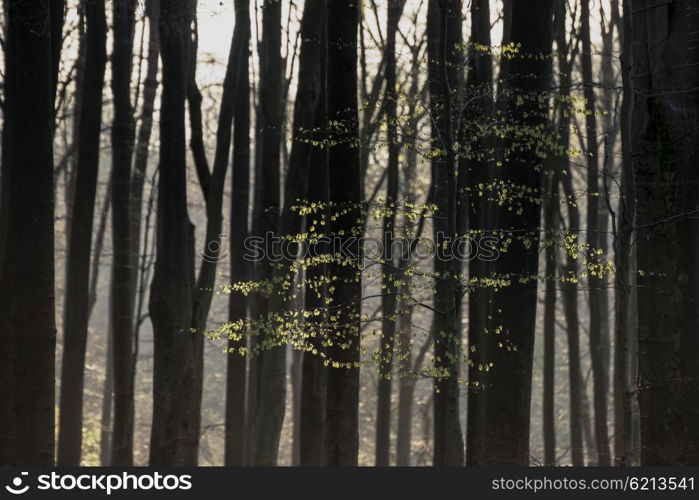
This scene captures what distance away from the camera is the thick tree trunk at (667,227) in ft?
26.1

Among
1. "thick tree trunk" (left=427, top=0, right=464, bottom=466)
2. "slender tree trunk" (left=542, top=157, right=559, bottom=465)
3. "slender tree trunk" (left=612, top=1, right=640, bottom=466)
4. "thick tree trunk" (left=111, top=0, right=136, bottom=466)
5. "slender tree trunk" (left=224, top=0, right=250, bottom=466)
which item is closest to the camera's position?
"slender tree trunk" (left=612, top=1, right=640, bottom=466)

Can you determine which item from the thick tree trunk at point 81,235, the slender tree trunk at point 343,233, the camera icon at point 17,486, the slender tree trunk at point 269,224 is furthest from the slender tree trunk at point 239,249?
the camera icon at point 17,486

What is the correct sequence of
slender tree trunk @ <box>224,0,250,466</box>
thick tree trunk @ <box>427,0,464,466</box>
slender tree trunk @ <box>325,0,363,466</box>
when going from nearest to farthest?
thick tree trunk @ <box>427,0,464,466</box> → slender tree trunk @ <box>325,0,363,466</box> → slender tree trunk @ <box>224,0,250,466</box>

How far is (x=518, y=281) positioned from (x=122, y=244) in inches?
285

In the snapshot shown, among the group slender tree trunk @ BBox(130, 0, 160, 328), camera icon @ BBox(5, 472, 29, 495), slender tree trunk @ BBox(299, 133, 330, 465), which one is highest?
slender tree trunk @ BBox(130, 0, 160, 328)

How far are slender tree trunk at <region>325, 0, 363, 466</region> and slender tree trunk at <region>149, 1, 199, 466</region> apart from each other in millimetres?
1932

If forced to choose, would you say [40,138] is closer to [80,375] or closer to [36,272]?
[36,272]

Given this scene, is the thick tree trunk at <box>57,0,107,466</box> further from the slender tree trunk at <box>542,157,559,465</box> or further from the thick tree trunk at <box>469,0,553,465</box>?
the slender tree trunk at <box>542,157,559,465</box>

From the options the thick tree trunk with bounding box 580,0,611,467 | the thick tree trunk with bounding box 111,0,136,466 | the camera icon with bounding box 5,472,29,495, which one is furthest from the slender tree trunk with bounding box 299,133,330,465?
the thick tree trunk with bounding box 580,0,611,467

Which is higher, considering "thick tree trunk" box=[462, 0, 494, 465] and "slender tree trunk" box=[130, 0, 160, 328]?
"slender tree trunk" box=[130, 0, 160, 328]

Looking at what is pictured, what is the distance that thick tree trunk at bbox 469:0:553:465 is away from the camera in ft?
36.1

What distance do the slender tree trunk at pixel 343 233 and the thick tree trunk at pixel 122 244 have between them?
3908mm

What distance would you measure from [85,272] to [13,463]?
22.9 ft

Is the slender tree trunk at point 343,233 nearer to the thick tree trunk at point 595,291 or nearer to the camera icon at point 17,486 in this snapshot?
the camera icon at point 17,486
